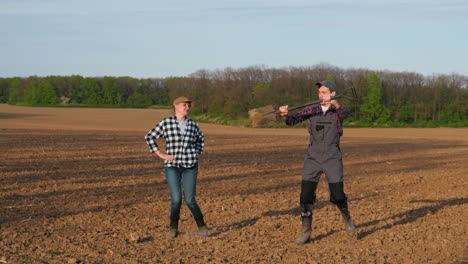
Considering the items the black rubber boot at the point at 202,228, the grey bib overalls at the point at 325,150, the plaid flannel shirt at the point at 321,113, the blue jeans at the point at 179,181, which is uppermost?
the plaid flannel shirt at the point at 321,113

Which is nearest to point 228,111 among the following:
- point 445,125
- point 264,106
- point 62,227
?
point 264,106

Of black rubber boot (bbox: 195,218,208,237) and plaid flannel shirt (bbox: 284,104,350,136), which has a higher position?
plaid flannel shirt (bbox: 284,104,350,136)

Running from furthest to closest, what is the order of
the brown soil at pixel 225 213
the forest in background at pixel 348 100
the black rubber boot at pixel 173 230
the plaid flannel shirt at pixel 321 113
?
the forest in background at pixel 348 100 < the black rubber boot at pixel 173 230 < the plaid flannel shirt at pixel 321 113 < the brown soil at pixel 225 213

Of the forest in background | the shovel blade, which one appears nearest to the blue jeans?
the shovel blade

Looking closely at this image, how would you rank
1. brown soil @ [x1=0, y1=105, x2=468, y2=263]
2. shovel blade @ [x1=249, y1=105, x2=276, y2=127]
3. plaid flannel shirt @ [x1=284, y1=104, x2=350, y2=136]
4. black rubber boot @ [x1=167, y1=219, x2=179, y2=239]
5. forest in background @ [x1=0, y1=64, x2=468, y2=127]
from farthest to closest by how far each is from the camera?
forest in background @ [x1=0, y1=64, x2=468, y2=127] → shovel blade @ [x1=249, y1=105, x2=276, y2=127] → black rubber boot @ [x1=167, y1=219, x2=179, y2=239] → plaid flannel shirt @ [x1=284, y1=104, x2=350, y2=136] → brown soil @ [x1=0, y1=105, x2=468, y2=263]

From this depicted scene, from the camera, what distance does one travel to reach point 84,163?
14.9 meters

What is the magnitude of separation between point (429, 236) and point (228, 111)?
38.2m

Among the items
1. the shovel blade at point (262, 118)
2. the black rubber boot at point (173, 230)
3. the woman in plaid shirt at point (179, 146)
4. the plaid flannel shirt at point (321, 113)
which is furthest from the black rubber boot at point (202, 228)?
the shovel blade at point (262, 118)

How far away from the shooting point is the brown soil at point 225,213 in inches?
253

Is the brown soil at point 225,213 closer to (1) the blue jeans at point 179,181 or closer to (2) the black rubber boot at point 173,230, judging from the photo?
(2) the black rubber boot at point 173,230

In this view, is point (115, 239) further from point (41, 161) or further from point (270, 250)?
point (41, 161)

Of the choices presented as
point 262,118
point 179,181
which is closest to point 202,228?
point 179,181

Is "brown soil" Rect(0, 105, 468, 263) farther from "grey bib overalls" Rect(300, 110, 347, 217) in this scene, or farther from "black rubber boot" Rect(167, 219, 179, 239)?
"grey bib overalls" Rect(300, 110, 347, 217)

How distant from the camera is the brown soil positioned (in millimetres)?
6438
